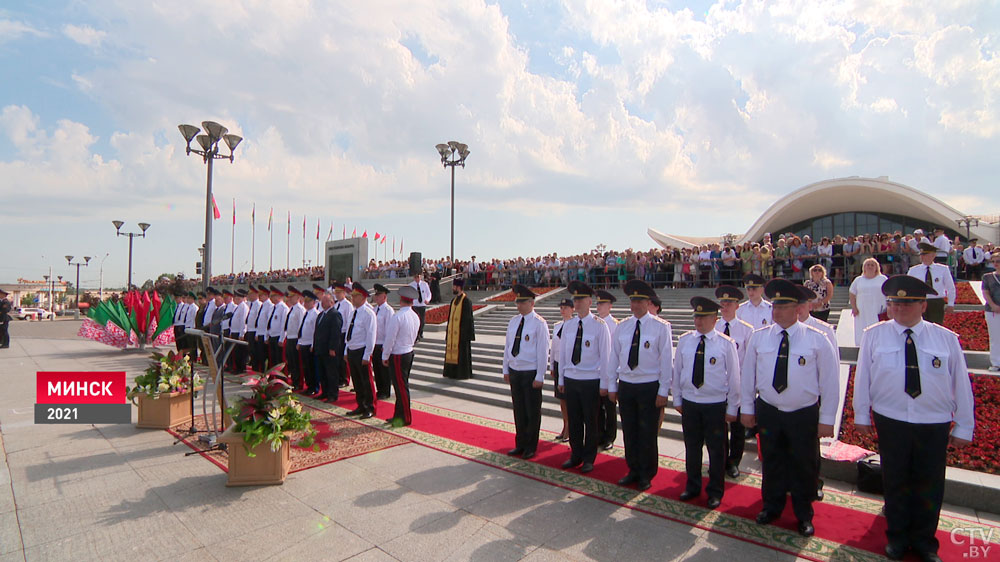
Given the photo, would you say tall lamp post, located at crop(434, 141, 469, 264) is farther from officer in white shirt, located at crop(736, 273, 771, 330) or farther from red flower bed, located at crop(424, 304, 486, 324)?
officer in white shirt, located at crop(736, 273, 771, 330)

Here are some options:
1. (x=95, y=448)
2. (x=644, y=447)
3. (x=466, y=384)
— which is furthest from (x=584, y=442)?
(x=95, y=448)

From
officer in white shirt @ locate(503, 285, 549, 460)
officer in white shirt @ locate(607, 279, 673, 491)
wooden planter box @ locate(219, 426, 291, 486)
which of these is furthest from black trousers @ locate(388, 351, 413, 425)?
officer in white shirt @ locate(607, 279, 673, 491)

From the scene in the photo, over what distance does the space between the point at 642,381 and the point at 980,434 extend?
352 cm

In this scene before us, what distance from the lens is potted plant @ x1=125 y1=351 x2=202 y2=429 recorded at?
23.4 ft

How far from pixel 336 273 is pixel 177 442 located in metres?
20.7

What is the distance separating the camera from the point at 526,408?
599 cm

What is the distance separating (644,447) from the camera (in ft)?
16.2

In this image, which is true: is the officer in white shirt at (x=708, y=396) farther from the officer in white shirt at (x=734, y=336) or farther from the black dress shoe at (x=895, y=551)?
the black dress shoe at (x=895, y=551)

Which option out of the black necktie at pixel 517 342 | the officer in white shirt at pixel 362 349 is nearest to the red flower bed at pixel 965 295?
the black necktie at pixel 517 342

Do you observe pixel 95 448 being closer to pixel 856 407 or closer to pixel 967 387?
pixel 856 407

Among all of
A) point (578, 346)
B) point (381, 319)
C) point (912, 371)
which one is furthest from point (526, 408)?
point (912, 371)

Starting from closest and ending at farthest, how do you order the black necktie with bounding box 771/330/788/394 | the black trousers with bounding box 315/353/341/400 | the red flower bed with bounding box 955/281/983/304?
the black necktie with bounding box 771/330/788/394 < the black trousers with bounding box 315/353/341/400 < the red flower bed with bounding box 955/281/983/304

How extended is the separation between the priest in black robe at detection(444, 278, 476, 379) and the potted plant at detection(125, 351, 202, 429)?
4.41 metres

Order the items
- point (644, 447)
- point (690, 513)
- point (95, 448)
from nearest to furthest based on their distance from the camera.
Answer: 1. point (690, 513)
2. point (644, 447)
3. point (95, 448)
